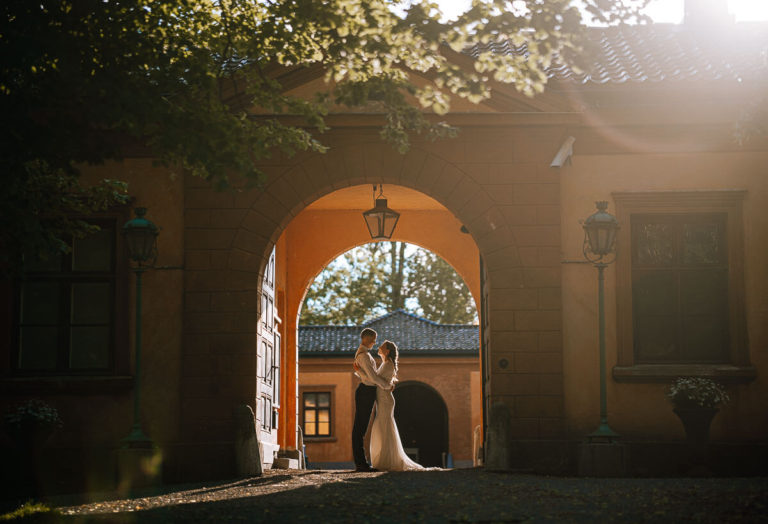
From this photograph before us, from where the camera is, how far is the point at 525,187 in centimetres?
1196

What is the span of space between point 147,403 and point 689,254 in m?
6.55

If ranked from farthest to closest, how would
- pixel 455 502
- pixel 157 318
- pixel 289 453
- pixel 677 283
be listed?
1. pixel 289 453
2. pixel 677 283
3. pixel 157 318
4. pixel 455 502

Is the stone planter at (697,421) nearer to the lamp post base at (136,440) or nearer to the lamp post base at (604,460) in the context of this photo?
the lamp post base at (604,460)

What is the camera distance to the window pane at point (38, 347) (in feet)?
38.8

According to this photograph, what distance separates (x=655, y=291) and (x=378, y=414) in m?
3.68

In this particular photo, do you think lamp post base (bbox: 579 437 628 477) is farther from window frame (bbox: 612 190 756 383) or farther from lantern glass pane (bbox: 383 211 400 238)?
lantern glass pane (bbox: 383 211 400 238)

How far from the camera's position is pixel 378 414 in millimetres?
12734

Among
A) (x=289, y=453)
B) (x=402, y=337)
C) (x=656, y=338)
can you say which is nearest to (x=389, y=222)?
(x=289, y=453)

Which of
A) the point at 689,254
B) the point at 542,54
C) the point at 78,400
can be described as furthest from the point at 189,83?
the point at 689,254

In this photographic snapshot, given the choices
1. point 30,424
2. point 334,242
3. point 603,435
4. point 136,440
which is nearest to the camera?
point 30,424

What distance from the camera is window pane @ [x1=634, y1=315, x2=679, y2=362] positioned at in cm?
1200

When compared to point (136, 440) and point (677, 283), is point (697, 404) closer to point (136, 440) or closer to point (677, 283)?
point (677, 283)

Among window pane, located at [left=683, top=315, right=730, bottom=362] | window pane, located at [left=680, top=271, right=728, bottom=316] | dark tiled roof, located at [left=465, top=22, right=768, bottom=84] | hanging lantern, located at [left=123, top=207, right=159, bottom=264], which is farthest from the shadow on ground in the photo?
dark tiled roof, located at [left=465, top=22, right=768, bottom=84]

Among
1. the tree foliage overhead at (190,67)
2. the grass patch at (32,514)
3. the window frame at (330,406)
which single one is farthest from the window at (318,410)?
the grass patch at (32,514)
